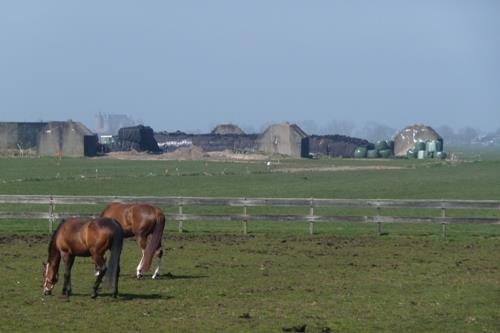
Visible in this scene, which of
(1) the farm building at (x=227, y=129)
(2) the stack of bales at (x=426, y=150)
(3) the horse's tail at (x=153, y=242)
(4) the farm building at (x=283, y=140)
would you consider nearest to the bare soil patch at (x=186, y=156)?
(4) the farm building at (x=283, y=140)

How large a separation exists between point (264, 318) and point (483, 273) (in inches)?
314

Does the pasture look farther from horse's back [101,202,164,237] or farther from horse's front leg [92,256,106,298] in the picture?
horse's back [101,202,164,237]

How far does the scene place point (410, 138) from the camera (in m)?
123

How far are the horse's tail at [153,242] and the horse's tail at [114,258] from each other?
2.63 metres

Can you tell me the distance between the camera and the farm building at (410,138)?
122188mm

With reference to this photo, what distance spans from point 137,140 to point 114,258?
89.2 meters

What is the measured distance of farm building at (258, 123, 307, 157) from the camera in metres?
109

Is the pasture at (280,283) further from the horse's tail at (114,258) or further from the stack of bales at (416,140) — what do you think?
the stack of bales at (416,140)

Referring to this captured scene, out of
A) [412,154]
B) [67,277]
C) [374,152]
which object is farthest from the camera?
[374,152]

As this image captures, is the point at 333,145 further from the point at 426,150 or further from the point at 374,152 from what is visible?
the point at 426,150

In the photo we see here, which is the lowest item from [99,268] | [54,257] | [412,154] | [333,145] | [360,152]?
[99,268]

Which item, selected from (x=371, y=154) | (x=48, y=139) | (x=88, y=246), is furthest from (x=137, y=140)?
(x=88, y=246)

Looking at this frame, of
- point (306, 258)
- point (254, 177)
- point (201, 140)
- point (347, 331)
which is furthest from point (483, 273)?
point (201, 140)

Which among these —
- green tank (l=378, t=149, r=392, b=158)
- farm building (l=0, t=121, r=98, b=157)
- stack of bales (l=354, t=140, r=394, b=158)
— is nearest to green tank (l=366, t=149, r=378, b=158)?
stack of bales (l=354, t=140, r=394, b=158)
